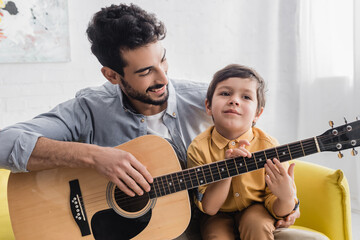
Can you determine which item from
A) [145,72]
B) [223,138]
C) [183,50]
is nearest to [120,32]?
[145,72]

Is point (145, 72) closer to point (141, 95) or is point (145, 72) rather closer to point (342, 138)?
point (141, 95)

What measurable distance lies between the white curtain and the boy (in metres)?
1.79

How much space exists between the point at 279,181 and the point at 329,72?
2.21 meters

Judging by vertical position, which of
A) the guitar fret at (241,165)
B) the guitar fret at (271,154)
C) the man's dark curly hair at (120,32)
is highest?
the man's dark curly hair at (120,32)

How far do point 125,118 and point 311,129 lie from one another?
2.23 meters

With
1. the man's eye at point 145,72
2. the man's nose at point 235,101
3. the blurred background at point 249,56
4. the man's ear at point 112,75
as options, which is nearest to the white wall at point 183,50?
the blurred background at point 249,56

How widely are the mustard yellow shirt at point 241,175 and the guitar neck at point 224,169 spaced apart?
0.38 ft

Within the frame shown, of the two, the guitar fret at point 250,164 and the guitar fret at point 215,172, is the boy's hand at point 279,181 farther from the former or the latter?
the guitar fret at point 215,172

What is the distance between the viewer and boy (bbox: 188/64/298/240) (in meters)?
1.30

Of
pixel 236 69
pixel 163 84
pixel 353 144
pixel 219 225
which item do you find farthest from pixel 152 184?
pixel 353 144

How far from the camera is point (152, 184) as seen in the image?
1.31 m

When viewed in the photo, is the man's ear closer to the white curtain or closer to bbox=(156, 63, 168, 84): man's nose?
bbox=(156, 63, 168, 84): man's nose

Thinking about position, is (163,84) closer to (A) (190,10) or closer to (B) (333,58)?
(A) (190,10)

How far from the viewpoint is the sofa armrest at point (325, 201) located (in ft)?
4.99
